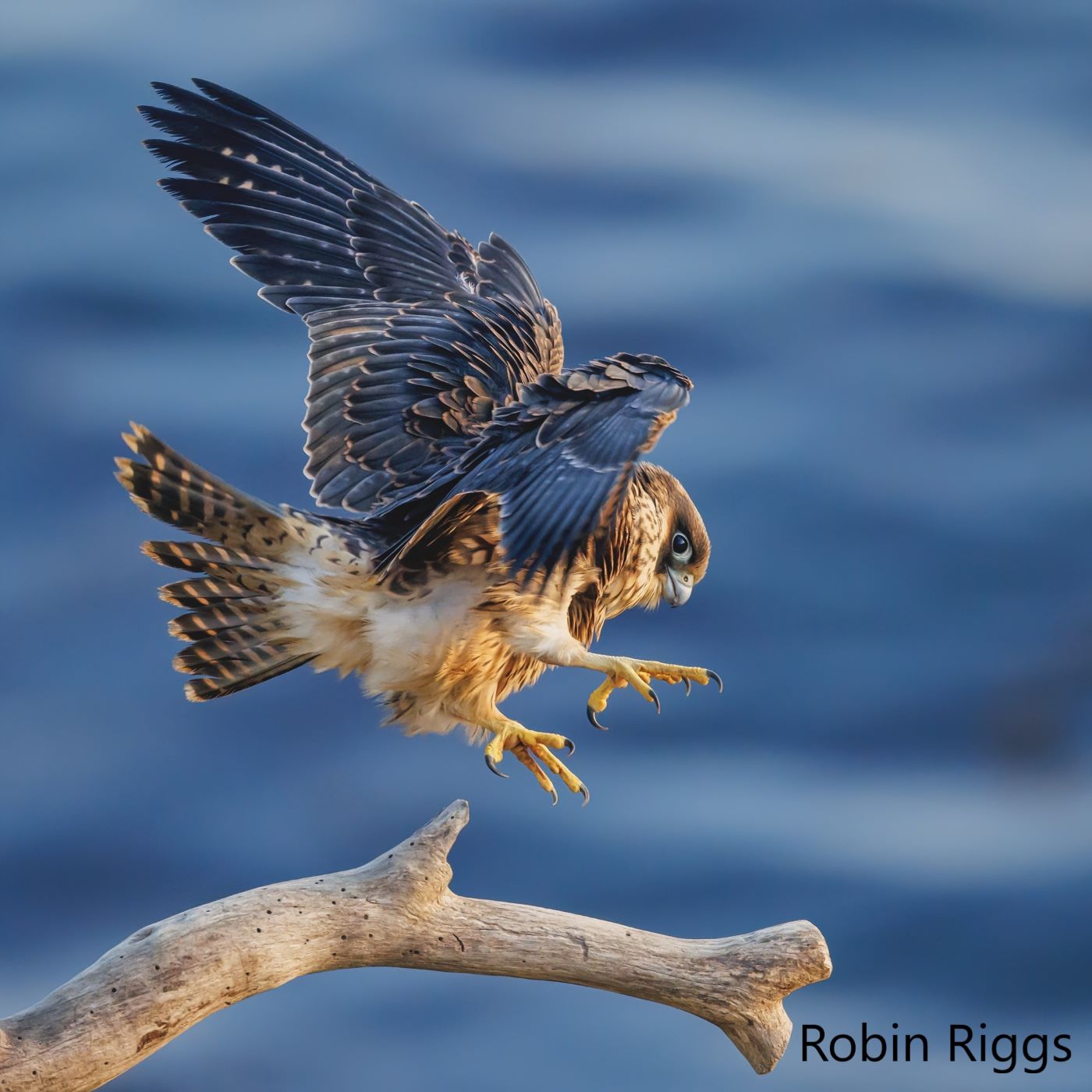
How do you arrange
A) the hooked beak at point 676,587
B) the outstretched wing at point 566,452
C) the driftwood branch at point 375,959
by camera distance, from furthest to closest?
the hooked beak at point 676,587, the driftwood branch at point 375,959, the outstretched wing at point 566,452

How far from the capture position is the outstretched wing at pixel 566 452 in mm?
3049

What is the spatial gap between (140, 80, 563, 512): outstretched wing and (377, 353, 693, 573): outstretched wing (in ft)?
2.04

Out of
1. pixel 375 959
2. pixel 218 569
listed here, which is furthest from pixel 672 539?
pixel 375 959

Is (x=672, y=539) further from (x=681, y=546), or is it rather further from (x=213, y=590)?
(x=213, y=590)

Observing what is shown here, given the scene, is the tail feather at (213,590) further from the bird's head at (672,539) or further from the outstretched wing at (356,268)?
the bird's head at (672,539)

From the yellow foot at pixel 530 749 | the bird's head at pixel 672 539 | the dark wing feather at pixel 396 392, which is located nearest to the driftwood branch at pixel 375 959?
the yellow foot at pixel 530 749

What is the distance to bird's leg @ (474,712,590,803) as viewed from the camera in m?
3.55

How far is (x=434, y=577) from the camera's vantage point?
3506 millimetres

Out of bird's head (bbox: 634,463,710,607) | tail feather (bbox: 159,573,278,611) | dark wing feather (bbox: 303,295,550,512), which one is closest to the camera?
tail feather (bbox: 159,573,278,611)

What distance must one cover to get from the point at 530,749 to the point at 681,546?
60cm

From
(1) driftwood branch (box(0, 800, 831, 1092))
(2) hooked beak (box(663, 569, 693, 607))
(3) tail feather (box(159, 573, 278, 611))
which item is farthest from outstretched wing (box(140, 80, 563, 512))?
(1) driftwood branch (box(0, 800, 831, 1092))

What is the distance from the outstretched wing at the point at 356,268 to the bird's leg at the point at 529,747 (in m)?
0.64

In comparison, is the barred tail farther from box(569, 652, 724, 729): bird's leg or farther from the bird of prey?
box(569, 652, 724, 729): bird's leg

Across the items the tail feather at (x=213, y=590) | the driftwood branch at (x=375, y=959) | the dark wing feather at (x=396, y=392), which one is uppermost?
the dark wing feather at (x=396, y=392)
